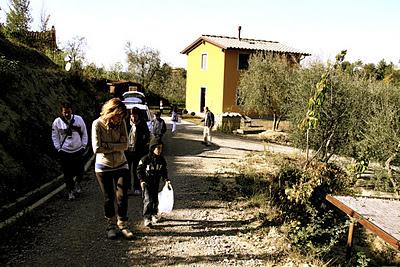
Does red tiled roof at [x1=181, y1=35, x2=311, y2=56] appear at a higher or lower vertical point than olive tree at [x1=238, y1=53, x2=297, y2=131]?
higher

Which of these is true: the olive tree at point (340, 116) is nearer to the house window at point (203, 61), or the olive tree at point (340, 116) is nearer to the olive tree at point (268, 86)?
the olive tree at point (268, 86)

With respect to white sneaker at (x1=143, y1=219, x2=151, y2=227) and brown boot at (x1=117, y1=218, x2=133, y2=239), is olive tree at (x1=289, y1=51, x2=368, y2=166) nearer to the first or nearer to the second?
white sneaker at (x1=143, y1=219, x2=151, y2=227)

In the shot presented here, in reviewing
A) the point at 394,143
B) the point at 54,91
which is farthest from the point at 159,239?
the point at 54,91

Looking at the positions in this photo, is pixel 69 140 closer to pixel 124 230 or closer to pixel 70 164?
pixel 70 164

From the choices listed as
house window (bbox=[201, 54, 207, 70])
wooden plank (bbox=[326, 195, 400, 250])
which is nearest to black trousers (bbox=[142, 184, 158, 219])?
wooden plank (bbox=[326, 195, 400, 250])

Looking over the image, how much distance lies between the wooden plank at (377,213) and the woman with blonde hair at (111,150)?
348 cm

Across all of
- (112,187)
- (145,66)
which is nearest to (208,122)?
(112,187)

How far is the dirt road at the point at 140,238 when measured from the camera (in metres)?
4.49

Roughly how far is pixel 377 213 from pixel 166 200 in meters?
3.35

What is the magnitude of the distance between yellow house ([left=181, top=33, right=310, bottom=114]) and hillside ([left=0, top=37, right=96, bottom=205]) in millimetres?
15885

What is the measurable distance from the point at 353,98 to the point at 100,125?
8381 millimetres

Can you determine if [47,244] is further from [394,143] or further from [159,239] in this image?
[394,143]

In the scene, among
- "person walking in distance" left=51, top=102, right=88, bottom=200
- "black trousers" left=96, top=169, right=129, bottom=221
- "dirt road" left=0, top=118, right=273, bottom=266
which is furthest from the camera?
"person walking in distance" left=51, top=102, right=88, bottom=200

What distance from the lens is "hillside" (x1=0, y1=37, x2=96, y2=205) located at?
642 centimetres
